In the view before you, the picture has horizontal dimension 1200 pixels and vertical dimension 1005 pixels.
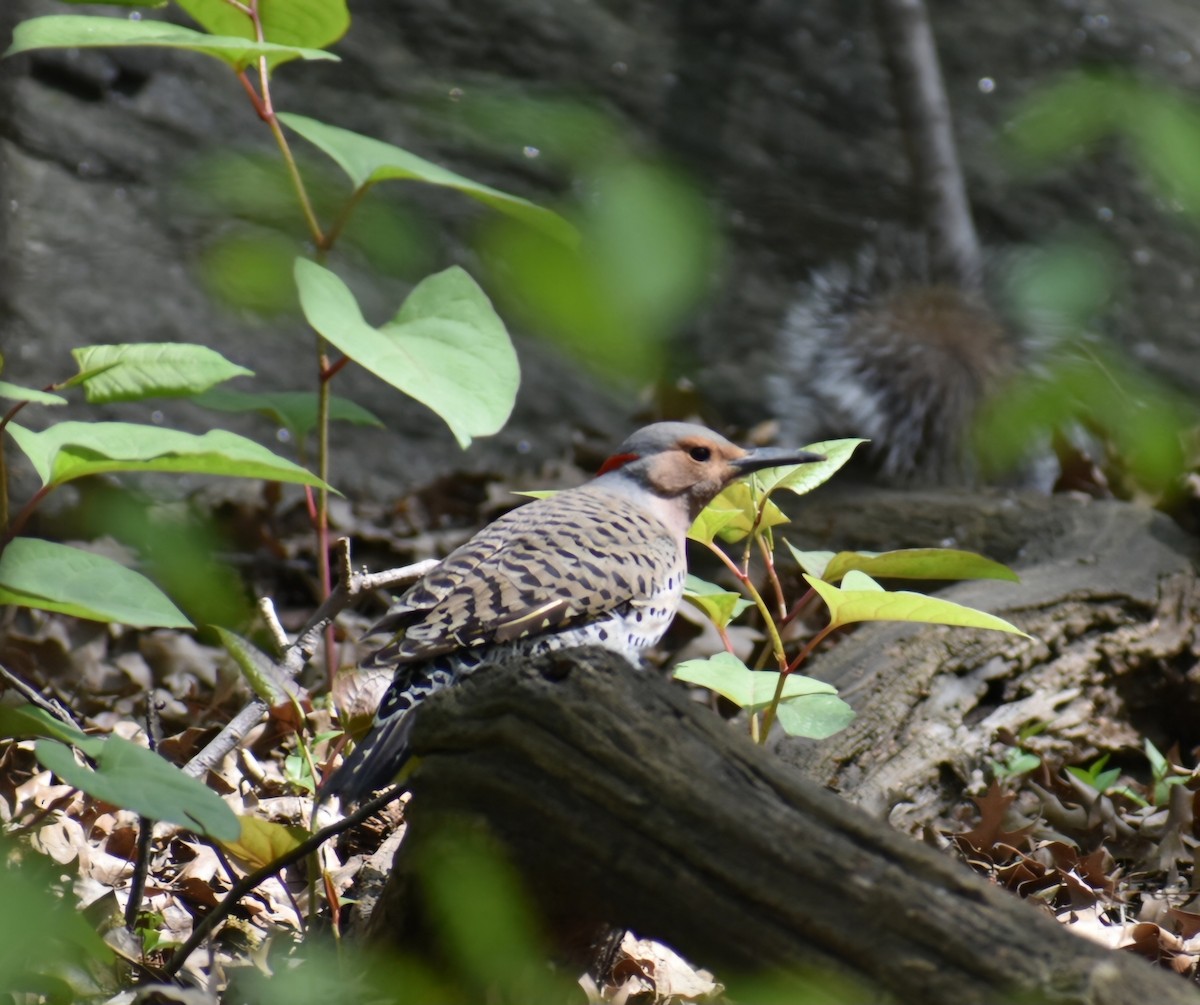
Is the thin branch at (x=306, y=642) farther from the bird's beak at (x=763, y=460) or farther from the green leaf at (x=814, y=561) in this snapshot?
the bird's beak at (x=763, y=460)

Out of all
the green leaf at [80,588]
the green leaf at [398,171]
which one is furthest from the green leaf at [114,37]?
the green leaf at [80,588]

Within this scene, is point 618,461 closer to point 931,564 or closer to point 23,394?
point 931,564

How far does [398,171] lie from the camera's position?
2922 mm

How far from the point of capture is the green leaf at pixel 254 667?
2.42 m

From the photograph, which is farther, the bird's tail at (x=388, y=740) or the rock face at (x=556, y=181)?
the rock face at (x=556, y=181)

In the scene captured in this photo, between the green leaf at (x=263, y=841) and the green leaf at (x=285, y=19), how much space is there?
1868 mm

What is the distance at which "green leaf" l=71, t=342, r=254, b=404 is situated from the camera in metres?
2.44

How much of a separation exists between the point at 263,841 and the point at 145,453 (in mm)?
802

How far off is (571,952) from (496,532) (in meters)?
1.21

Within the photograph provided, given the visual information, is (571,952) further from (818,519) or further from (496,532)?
(818,519)

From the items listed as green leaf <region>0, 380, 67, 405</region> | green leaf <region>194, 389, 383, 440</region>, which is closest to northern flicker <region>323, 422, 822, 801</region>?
green leaf <region>194, 389, 383, 440</region>

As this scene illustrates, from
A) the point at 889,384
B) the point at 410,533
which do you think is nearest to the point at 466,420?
the point at 410,533

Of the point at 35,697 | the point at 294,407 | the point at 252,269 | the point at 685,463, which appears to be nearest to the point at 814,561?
the point at 685,463

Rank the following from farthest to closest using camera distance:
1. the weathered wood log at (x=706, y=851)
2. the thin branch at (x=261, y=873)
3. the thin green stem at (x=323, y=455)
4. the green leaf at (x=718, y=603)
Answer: the thin green stem at (x=323, y=455) < the green leaf at (x=718, y=603) < the thin branch at (x=261, y=873) < the weathered wood log at (x=706, y=851)
